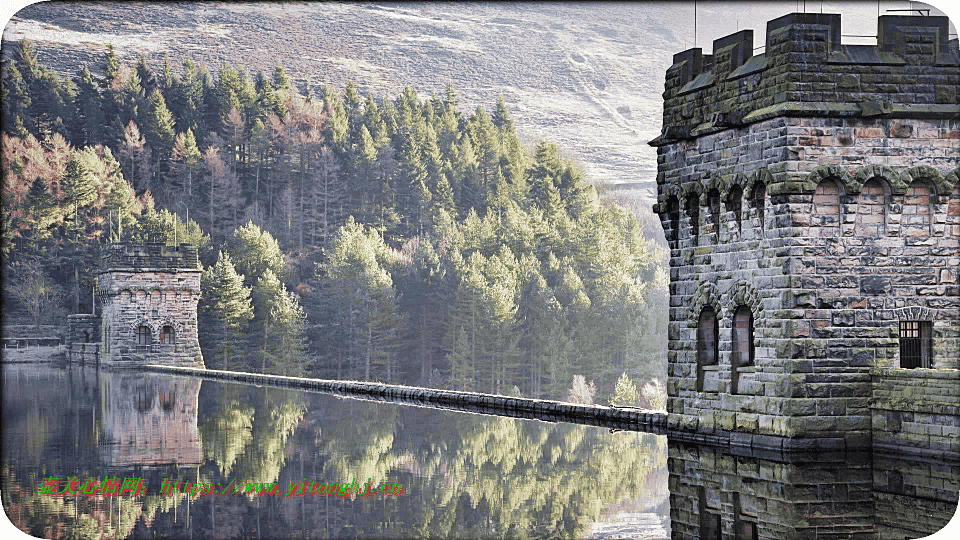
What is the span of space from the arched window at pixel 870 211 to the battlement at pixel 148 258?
26497 mm

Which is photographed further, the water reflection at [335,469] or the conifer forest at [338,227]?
the conifer forest at [338,227]

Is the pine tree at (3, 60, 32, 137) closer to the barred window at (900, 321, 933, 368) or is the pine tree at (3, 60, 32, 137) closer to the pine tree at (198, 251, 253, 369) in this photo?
the pine tree at (198, 251, 253, 369)

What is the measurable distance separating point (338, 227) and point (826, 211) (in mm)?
56228

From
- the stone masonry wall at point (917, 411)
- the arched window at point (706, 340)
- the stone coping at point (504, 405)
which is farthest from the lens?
the stone coping at point (504, 405)

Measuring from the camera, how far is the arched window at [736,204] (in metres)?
13.1

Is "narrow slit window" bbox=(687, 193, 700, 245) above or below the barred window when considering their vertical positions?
above

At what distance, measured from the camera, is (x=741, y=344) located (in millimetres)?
13141

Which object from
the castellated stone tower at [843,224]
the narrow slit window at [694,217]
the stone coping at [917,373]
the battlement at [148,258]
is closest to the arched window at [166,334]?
the battlement at [148,258]

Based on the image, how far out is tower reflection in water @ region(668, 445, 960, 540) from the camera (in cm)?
841

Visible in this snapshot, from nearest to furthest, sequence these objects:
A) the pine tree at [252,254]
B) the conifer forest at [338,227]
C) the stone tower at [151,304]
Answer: the stone tower at [151,304], the conifer forest at [338,227], the pine tree at [252,254]

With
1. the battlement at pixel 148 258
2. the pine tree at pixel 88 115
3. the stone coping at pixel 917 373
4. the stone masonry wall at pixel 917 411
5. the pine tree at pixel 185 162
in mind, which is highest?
the pine tree at pixel 88 115

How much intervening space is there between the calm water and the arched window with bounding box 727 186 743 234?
7.39 feet

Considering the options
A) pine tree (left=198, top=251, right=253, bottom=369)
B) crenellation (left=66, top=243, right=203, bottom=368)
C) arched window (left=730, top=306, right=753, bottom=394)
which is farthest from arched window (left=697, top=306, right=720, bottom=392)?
pine tree (left=198, top=251, right=253, bottom=369)

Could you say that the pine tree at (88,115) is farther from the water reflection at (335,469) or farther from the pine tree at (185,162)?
the water reflection at (335,469)
